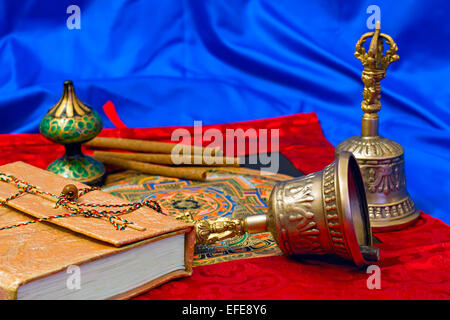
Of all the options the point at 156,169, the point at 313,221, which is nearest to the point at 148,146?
the point at 156,169

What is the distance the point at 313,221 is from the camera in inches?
60.9

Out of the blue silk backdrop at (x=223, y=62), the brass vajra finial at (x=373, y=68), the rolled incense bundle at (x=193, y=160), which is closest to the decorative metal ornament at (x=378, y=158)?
the brass vajra finial at (x=373, y=68)

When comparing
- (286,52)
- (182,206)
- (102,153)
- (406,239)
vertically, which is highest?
(286,52)

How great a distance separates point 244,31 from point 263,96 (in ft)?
1.67

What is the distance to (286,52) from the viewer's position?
363 cm

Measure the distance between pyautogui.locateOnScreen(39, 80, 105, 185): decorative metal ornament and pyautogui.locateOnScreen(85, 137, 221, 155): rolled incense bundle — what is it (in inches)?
12.5

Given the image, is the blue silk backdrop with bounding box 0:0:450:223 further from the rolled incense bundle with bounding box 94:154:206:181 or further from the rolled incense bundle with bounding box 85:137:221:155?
the rolled incense bundle with bounding box 94:154:206:181

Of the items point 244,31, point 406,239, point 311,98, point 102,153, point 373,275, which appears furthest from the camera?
point 244,31

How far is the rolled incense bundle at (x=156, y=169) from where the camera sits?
94.4 inches

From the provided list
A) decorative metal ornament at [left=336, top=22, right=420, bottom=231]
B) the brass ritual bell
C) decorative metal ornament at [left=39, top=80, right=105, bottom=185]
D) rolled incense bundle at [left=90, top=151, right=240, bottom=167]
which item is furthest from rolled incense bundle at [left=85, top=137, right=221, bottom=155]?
the brass ritual bell

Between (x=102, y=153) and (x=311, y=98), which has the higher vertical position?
(x=311, y=98)
